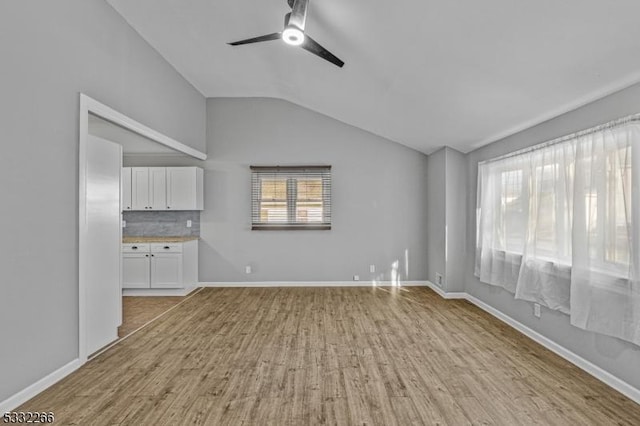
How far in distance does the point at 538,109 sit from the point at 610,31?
48.1 inches

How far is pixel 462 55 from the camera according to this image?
9.25 ft

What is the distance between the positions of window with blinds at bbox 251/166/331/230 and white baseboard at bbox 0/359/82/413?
137 inches

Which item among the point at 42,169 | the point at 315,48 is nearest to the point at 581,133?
the point at 315,48

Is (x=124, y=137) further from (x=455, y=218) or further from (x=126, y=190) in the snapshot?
(x=455, y=218)

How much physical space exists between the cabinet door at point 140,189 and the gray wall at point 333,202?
3.19 feet

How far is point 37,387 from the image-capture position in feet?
7.94

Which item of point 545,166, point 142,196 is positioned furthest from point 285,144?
point 545,166

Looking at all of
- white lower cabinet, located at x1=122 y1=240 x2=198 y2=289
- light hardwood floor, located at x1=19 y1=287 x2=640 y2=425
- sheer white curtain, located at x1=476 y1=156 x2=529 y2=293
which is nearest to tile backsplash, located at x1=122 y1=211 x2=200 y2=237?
white lower cabinet, located at x1=122 y1=240 x2=198 y2=289

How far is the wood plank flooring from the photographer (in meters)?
3.95

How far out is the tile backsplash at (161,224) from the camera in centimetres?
589

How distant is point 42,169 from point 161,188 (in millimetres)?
3163

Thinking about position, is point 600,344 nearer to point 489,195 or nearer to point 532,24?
point 489,195

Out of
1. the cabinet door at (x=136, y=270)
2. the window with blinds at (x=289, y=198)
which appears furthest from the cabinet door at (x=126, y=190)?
the window with blinds at (x=289, y=198)

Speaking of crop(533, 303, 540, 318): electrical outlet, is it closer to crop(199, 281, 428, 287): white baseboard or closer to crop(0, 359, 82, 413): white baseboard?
crop(199, 281, 428, 287): white baseboard
